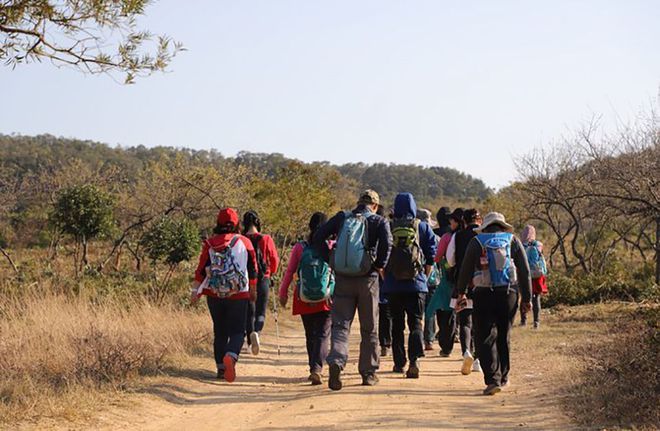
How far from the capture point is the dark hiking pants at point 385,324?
11.7 meters

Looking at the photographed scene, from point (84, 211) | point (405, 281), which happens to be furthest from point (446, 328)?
point (84, 211)

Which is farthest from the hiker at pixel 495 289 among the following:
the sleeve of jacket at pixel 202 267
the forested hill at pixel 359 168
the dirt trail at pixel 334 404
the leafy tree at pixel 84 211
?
the forested hill at pixel 359 168

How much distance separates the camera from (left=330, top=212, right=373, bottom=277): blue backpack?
9.71 metres

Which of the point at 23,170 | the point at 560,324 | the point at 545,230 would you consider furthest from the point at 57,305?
the point at 23,170

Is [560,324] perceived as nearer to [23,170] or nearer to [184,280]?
[184,280]

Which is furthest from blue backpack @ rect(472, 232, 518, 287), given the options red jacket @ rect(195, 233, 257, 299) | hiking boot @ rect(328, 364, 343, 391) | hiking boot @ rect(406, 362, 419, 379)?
red jacket @ rect(195, 233, 257, 299)

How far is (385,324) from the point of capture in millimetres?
12227

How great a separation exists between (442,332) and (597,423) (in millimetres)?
5289

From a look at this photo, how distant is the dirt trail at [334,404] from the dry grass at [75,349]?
0.42m

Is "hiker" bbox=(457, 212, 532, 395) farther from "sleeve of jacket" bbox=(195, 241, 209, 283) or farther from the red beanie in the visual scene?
"sleeve of jacket" bbox=(195, 241, 209, 283)

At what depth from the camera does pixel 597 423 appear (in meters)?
7.57

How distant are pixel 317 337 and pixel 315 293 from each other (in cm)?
56

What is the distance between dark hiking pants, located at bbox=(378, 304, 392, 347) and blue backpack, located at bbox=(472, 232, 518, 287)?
213 centimetres

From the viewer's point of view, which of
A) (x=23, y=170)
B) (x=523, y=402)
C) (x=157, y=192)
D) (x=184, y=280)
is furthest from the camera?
(x=23, y=170)
